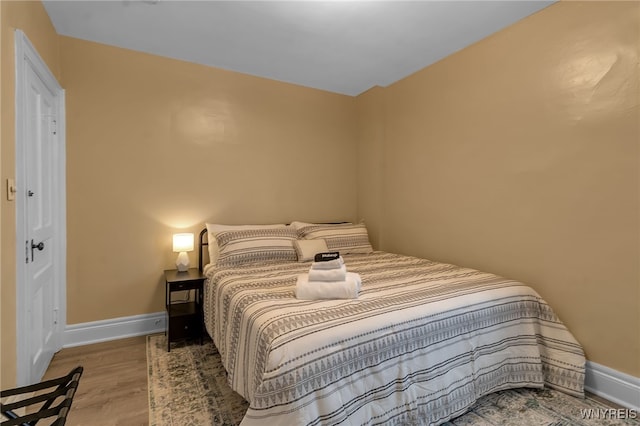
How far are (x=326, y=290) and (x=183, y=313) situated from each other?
1.56m

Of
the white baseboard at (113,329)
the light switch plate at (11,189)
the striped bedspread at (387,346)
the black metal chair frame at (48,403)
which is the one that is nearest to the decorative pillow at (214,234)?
the striped bedspread at (387,346)

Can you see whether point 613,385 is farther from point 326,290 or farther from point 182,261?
point 182,261

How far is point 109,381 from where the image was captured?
88.2 inches

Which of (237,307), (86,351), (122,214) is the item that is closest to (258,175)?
(122,214)

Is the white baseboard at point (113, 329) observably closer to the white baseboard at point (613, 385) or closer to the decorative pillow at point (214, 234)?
the decorative pillow at point (214, 234)

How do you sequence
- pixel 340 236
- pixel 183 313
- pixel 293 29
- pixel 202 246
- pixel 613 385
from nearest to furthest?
pixel 613 385 < pixel 293 29 < pixel 183 313 < pixel 202 246 < pixel 340 236

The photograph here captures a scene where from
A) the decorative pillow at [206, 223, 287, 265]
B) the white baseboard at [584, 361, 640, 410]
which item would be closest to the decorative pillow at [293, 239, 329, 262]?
the decorative pillow at [206, 223, 287, 265]

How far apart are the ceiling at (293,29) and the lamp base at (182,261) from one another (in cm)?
186

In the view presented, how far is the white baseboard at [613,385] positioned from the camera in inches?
76.4

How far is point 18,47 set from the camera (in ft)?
5.82

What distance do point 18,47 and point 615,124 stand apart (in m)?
3.48

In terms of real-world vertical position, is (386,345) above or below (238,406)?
above

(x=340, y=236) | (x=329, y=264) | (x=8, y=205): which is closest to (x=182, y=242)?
(x=8, y=205)

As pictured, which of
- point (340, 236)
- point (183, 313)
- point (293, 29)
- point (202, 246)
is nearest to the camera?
point (293, 29)
